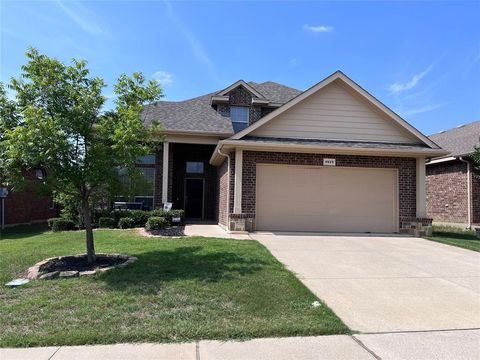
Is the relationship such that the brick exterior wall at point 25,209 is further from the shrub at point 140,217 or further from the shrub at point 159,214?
the shrub at point 159,214

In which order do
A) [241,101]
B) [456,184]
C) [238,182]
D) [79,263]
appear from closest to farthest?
[79,263], [238,182], [456,184], [241,101]

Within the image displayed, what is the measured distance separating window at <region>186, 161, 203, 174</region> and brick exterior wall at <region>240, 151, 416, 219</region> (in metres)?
7.19

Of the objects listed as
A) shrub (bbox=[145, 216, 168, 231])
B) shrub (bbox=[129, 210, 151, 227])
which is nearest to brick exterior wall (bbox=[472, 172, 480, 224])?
shrub (bbox=[145, 216, 168, 231])

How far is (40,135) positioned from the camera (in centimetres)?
686

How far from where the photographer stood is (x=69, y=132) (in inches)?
295

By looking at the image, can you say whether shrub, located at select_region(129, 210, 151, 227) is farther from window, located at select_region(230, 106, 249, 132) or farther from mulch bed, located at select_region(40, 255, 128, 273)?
window, located at select_region(230, 106, 249, 132)

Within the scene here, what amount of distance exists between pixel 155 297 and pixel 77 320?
1144 millimetres

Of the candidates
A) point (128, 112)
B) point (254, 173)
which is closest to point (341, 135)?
point (254, 173)

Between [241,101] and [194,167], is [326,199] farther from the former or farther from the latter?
[194,167]

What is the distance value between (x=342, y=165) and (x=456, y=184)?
829cm

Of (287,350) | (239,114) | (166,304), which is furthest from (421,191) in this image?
(287,350)

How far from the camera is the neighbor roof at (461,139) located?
18.5 meters

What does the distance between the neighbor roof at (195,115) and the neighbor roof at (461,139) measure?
8.93 m

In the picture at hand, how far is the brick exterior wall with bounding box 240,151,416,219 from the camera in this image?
44.0 feet
